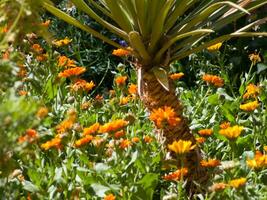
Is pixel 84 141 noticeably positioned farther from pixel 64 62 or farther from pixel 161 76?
pixel 64 62

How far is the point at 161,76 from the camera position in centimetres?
220

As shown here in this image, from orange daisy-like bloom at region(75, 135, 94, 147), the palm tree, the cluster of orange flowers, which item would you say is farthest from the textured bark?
the cluster of orange flowers

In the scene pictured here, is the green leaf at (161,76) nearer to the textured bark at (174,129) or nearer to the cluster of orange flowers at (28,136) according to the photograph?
the textured bark at (174,129)

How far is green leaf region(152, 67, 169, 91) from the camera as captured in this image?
216 centimetres

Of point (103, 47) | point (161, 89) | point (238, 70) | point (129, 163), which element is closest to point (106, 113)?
point (161, 89)

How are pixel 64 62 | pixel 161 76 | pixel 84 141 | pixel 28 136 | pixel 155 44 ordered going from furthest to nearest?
pixel 64 62 < pixel 155 44 < pixel 161 76 < pixel 84 141 < pixel 28 136

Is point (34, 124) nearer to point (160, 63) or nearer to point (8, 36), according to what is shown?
point (8, 36)

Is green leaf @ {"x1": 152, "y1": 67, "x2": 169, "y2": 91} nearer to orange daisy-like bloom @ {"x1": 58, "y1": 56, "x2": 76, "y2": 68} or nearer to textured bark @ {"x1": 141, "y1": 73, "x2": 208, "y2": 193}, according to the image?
textured bark @ {"x1": 141, "y1": 73, "x2": 208, "y2": 193}

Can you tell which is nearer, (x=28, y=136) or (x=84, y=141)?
(x=28, y=136)

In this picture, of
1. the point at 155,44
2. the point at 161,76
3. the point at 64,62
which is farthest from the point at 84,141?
the point at 64,62

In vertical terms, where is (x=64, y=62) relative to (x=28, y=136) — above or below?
above

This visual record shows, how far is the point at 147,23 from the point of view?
2348 millimetres

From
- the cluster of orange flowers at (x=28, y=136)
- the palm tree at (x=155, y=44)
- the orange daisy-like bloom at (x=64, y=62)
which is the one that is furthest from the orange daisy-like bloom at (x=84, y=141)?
the orange daisy-like bloom at (x=64, y=62)

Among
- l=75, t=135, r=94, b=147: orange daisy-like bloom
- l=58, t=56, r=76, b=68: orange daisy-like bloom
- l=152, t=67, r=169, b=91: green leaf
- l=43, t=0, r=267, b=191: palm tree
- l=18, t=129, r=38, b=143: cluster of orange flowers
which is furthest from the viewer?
l=58, t=56, r=76, b=68: orange daisy-like bloom
